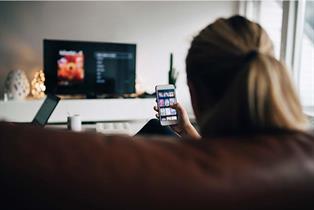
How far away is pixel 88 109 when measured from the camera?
3783 millimetres

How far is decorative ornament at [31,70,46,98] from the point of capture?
377cm

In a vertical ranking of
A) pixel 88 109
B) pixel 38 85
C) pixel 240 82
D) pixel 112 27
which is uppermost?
pixel 112 27

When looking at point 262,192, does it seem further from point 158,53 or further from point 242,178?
point 158,53

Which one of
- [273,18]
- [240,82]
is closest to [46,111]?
[240,82]

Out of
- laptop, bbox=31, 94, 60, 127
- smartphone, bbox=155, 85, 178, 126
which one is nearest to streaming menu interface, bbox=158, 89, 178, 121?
smartphone, bbox=155, 85, 178, 126

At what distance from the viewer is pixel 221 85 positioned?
66 cm

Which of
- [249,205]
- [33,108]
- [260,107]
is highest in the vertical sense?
[260,107]

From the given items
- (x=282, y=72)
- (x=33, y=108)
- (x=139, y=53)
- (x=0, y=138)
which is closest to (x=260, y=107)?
(x=282, y=72)

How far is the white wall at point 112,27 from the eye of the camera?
3814 mm

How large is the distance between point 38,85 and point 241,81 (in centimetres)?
348

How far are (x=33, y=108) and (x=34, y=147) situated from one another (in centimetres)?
328

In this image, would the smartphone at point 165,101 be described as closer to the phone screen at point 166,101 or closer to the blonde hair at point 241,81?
the phone screen at point 166,101

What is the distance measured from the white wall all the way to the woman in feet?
9.76

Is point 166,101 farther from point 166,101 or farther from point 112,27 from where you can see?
point 112,27
